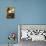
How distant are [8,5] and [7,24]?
54 centimetres

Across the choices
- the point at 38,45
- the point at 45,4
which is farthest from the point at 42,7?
Result: the point at 38,45

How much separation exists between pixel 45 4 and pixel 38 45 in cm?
118

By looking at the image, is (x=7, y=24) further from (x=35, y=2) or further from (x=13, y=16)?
(x=35, y=2)

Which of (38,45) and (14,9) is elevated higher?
(14,9)

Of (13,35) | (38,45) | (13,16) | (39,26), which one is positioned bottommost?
(38,45)

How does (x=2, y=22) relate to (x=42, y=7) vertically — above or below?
below

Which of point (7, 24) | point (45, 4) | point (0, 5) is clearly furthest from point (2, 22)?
point (45, 4)

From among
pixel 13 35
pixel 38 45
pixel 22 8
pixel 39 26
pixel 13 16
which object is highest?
pixel 22 8

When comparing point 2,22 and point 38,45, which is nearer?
point 38,45

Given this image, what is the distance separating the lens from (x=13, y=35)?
3.61 m

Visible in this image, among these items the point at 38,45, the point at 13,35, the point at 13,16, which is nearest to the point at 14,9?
the point at 13,16

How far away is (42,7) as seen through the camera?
12.3ft

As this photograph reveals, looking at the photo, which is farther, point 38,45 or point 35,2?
point 35,2

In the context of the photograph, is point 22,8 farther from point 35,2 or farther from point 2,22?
point 2,22
